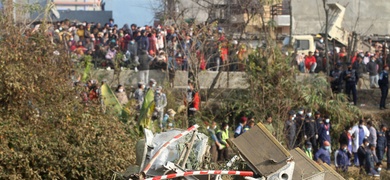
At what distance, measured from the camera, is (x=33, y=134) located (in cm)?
1877

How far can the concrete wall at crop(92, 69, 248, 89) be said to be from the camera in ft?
→ 102

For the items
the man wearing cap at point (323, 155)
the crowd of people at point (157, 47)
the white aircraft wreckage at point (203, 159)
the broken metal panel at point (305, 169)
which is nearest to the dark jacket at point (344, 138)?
the man wearing cap at point (323, 155)

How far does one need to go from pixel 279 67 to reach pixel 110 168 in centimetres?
1343

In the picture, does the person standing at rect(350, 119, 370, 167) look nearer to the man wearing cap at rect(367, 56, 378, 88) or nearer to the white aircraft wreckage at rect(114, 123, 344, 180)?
the man wearing cap at rect(367, 56, 378, 88)

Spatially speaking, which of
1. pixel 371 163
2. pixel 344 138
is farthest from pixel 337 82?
pixel 371 163

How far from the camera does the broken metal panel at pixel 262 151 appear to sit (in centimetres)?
1322

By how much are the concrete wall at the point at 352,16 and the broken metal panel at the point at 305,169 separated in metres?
30.6

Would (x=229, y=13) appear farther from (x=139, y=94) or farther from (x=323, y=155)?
(x=323, y=155)

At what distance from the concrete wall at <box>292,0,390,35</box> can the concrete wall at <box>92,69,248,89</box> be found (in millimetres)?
12327

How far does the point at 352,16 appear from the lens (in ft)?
152

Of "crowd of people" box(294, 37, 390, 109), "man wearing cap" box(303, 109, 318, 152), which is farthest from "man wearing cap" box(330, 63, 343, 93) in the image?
"man wearing cap" box(303, 109, 318, 152)

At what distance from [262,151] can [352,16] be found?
33846 mm

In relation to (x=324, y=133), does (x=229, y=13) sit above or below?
above

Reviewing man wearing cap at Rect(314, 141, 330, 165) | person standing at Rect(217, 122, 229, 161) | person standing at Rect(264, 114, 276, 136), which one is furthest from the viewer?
man wearing cap at Rect(314, 141, 330, 165)
